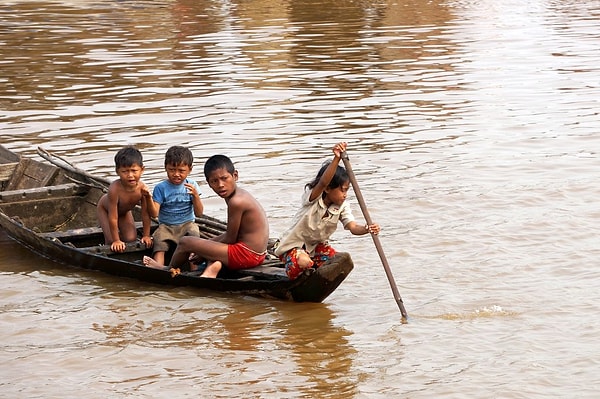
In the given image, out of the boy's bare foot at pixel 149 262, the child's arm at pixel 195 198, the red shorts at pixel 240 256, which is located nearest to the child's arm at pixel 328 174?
the red shorts at pixel 240 256

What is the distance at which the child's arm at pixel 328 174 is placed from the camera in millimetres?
6148

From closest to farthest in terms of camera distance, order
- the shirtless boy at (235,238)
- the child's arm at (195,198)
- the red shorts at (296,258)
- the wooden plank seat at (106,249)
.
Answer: the red shorts at (296,258)
the shirtless boy at (235,238)
the child's arm at (195,198)
the wooden plank seat at (106,249)

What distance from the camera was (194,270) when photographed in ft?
24.0

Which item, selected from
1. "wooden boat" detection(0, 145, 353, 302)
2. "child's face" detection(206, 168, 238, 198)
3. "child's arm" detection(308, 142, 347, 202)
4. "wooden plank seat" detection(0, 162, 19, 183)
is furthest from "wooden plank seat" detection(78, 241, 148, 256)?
"wooden plank seat" detection(0, 162, 19, 183)

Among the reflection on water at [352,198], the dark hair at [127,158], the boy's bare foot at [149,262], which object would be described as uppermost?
the dark hair at [127,158]

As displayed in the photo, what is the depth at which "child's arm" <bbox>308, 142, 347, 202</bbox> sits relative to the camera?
6.15 meters

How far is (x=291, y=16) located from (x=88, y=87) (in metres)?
10.2

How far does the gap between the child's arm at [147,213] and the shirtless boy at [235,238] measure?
584mm

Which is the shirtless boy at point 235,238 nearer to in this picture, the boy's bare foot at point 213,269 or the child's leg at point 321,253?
the boy's bare foot at point 213,269

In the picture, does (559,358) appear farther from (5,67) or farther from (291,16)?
(291,16)

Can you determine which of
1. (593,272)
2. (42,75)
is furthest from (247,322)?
(42,75)

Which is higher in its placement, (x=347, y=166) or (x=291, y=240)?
(x=347, y=166)

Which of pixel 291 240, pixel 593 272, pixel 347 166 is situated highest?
pixel 347 166

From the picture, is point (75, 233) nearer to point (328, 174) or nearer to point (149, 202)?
point (149, 202)
